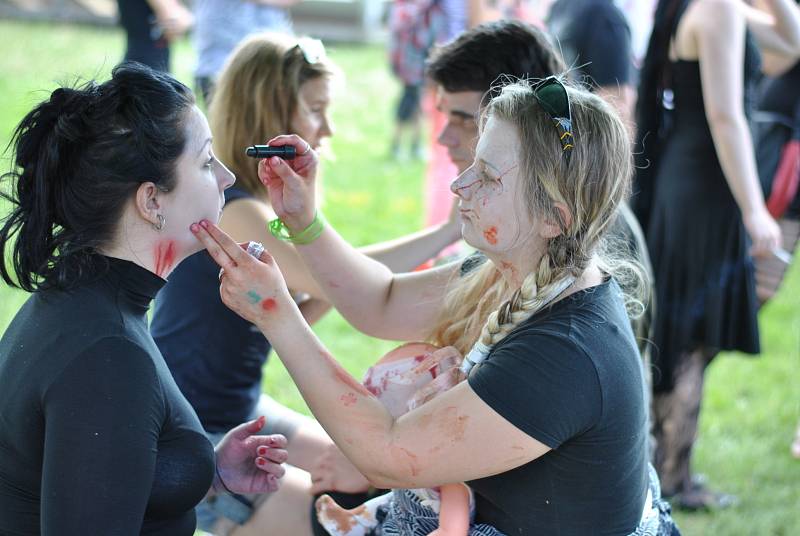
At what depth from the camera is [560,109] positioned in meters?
1.74

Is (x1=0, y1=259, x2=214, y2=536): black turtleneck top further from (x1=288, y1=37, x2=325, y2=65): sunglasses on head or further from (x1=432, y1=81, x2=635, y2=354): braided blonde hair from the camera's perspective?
(x1=288, y1=37, x2=325, y2=65): sunglasses on head

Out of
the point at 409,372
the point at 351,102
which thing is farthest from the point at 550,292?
the point at 351,102

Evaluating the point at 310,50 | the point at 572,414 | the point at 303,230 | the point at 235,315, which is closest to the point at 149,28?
the point at 310,50

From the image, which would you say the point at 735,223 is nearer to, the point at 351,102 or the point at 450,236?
the point at 450,236

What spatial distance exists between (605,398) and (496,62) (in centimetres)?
115

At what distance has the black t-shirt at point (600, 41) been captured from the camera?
395 centimetres

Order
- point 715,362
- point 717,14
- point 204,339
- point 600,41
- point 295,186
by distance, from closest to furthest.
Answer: point 295,186
point 204,339
point 717,14
point 600,41
point 715,362

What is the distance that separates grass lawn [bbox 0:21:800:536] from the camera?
11.6 ft

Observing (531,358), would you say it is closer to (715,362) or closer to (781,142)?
(781,142)

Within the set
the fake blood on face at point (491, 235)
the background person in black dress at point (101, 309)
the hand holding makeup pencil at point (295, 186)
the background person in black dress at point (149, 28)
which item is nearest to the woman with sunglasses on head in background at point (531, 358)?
the fake blood on face at point (491, 235)

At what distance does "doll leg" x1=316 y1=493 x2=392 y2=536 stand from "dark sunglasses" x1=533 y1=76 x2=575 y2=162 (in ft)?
2.81

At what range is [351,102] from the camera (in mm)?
9914

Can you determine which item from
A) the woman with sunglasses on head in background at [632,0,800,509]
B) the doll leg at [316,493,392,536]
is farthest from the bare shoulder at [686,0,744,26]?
the doll leg at [316,493,392,536]

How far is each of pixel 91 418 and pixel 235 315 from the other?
903 millimetres
